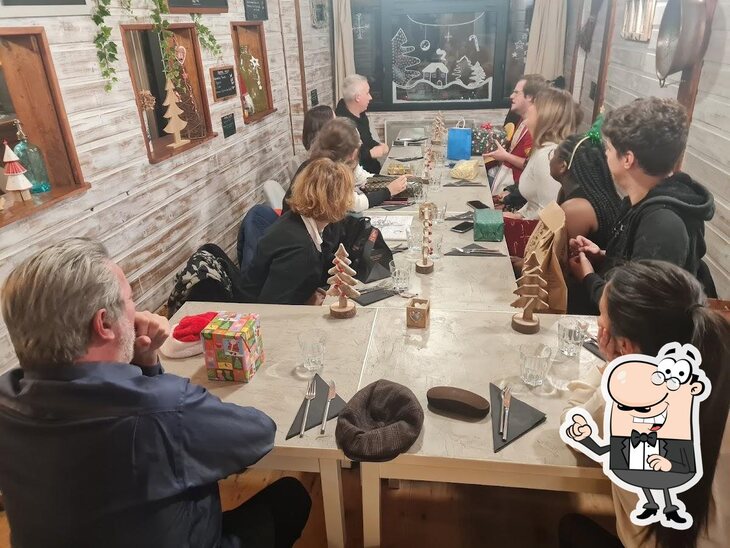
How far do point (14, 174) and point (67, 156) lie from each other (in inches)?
10.7

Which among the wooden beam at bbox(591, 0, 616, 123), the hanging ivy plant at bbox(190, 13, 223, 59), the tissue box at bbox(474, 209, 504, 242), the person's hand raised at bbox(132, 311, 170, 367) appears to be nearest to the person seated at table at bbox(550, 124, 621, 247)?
the tissue box at bbox(474, 209, 504, 242)

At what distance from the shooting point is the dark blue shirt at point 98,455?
950 millimetres

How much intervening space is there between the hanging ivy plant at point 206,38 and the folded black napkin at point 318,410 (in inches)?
102

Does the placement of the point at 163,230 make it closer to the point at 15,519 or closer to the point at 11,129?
the point at 11,129

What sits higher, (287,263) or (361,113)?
(361,113)

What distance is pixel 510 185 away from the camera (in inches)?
154

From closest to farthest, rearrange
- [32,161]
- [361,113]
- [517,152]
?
[32,161] < [517,152] < [361,113]

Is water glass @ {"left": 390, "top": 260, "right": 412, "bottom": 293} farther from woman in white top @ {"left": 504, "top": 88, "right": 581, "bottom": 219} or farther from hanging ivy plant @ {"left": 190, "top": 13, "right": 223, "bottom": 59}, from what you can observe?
hanging ivy plant @ {"left": 190, "top": 13, "right": 223, "bottom": 59}

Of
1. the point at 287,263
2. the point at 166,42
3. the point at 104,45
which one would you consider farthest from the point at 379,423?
the point at 166,42

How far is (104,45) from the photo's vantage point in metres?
2.32

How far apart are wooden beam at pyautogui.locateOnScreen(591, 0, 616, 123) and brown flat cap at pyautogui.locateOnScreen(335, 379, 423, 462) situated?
4035mm

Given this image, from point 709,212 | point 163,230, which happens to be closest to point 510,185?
point 709,212

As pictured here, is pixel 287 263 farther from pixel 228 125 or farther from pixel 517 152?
pixel 517 152

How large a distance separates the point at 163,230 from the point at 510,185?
97.3 inches
